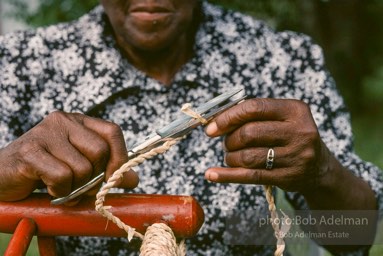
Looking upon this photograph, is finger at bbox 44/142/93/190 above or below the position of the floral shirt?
below

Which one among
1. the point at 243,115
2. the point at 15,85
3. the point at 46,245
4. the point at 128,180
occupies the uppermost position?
the point at 15,85

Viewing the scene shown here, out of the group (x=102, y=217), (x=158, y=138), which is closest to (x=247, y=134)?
(x=158, y=138)

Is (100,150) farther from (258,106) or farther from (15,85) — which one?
(15,85)

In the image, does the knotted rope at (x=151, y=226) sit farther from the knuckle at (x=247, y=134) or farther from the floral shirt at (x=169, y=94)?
the floral shirt at (x=169, y=94)

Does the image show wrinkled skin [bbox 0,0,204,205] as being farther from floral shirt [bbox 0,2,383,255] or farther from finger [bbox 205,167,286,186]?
floral shirt [bbox 0,2,383,255]

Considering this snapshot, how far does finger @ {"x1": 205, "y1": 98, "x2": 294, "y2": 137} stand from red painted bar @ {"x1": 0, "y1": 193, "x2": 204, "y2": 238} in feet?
0.40

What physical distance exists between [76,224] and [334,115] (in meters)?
0.91

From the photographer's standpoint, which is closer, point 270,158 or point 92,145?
point 92,145

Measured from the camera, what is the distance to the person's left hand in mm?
1004

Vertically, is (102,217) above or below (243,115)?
below

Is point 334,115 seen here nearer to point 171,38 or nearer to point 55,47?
point 171,38

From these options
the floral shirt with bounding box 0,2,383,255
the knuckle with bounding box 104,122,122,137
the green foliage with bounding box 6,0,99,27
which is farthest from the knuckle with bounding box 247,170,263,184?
the green foliage with bounding box 6,0,99,27

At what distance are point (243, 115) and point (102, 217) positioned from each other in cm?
28

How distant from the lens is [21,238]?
0.92 metres
